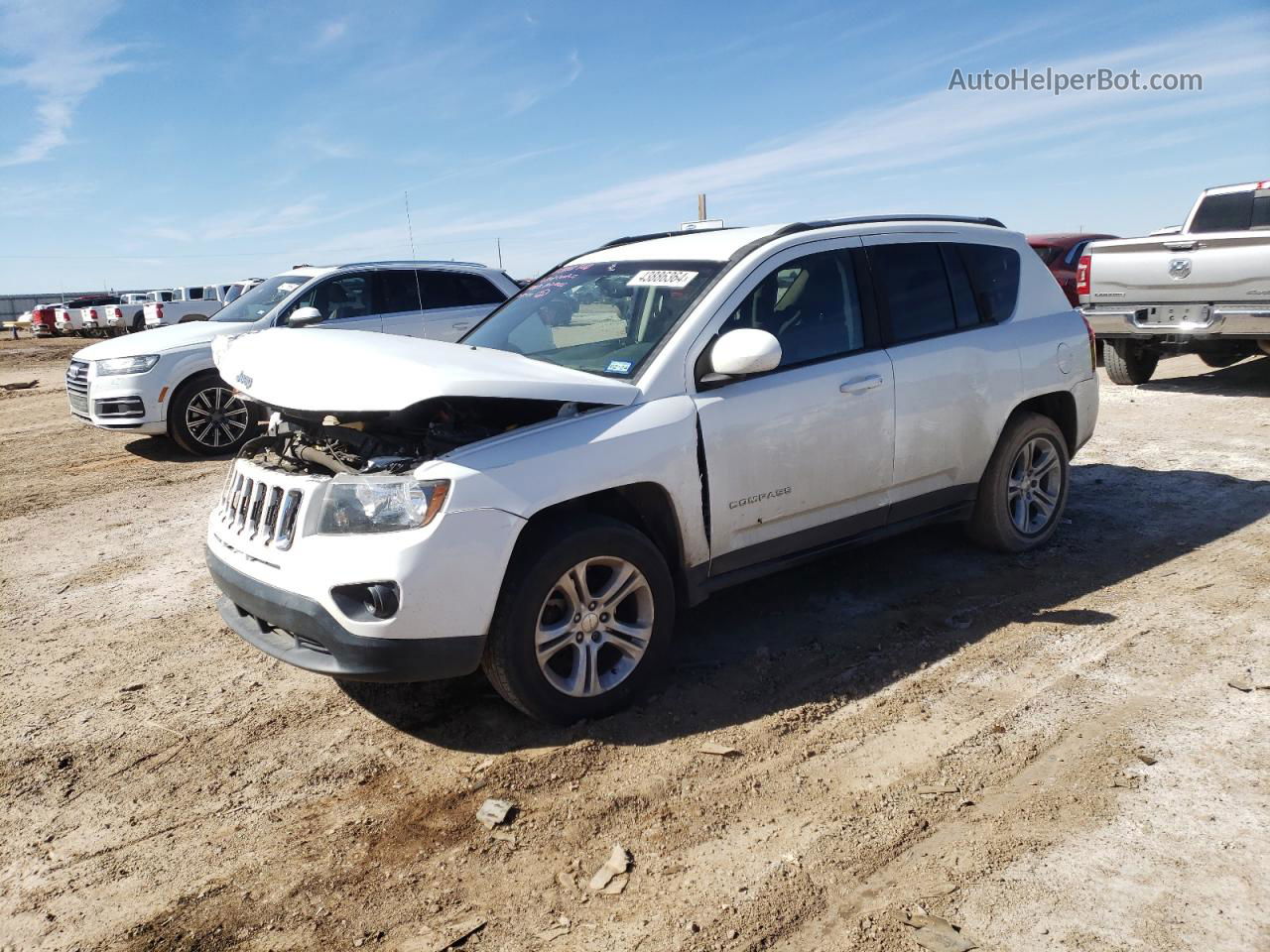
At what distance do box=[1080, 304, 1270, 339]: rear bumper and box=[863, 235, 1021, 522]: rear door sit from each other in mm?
4159

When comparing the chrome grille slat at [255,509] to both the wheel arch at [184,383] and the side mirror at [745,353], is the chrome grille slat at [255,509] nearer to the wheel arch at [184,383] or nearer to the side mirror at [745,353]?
the side mirror at [745,353]

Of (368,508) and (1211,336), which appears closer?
(368,508)

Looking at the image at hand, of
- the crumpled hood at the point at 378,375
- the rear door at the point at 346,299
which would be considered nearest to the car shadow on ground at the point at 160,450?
the rear door at the point at 346,299

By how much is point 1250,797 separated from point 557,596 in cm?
240

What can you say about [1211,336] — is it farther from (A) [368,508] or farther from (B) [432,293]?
(A) [368,508]

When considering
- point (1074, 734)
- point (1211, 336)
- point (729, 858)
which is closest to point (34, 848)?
point (729, 858)

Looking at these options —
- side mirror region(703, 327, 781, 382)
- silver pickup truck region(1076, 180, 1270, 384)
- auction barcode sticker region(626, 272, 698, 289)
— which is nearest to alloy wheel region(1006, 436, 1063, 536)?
side mirror region(703, 327, 781, 382)

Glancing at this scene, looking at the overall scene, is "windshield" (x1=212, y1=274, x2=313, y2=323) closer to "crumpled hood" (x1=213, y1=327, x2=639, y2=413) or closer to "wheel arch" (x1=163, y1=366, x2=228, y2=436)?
"wheel arch" (x1=163, y1=366, x2=228, y2=436)

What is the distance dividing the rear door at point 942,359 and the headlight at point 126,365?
24.2 feet

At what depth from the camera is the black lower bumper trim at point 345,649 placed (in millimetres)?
3336

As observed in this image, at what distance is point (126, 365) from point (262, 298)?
157cm

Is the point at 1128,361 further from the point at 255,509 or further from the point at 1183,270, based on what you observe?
the point at 255,509

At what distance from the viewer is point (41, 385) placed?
57.2ft

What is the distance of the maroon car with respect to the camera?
13.7 m
